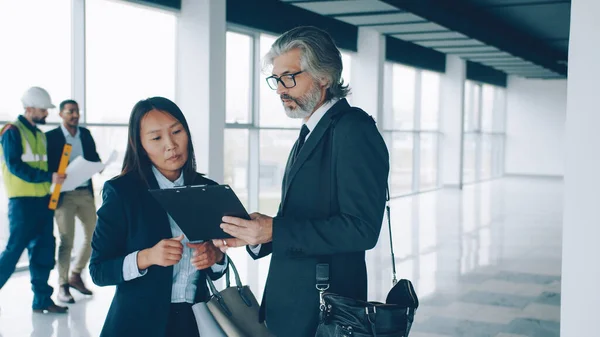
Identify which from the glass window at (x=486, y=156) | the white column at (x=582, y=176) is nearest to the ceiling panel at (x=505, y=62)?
the glass window at (x=486, y=156)

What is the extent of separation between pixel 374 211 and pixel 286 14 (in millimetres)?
9070

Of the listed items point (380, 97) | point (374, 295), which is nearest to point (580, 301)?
point (374, 295)

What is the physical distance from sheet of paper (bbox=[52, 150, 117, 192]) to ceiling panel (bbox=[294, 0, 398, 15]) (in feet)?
17.1

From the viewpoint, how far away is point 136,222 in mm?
2047

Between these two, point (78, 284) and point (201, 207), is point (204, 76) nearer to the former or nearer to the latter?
point (78, 284)

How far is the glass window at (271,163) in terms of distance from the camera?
36.2 feet

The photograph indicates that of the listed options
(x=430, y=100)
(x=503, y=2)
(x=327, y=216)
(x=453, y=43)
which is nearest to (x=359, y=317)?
(x=327, y=216)

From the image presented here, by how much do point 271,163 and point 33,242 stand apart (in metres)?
6.13

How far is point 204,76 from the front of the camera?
27.7ft

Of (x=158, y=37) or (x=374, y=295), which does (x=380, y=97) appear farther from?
(x=374, y=295)

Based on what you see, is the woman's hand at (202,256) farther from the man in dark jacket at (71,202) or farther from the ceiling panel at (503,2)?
the ceiling panel at (503,2)

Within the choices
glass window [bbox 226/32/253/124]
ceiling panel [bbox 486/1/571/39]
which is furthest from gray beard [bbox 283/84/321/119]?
ceiling panel [bbox 486/1/571/39]

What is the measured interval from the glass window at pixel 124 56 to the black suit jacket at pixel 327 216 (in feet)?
20.3

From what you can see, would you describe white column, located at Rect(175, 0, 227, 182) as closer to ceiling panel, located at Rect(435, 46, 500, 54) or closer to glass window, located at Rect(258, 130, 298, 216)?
glass window, located at Rect(258, 130, 298, 216)
